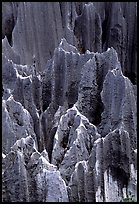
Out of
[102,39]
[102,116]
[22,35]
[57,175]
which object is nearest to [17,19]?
[22,35]

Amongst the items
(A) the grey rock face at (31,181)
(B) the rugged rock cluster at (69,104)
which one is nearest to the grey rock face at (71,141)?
(B) the rugged rock cluster at (69,104)

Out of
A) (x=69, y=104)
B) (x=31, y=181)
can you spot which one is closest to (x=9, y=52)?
(x=69, y=104)

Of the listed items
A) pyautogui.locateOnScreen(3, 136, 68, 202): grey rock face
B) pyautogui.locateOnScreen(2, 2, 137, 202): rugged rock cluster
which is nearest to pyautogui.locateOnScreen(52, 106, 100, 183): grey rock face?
pyautogui.locateOnScreen(2, 2, 137, 202): rugged rock cluster

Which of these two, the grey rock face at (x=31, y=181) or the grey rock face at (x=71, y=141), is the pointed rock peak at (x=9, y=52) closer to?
the grey rock face at (x=71, y=141)

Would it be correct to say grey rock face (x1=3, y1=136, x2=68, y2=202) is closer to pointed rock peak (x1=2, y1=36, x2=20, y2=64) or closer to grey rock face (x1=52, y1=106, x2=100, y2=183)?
grey rock face (x1=52, y1=106, x2=100, y2=183)

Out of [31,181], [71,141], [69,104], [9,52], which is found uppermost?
[9,52]

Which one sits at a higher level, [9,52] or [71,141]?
[9,52]

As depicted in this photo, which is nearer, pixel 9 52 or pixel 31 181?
pixel 31 181

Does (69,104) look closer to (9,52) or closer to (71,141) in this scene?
(71,141)

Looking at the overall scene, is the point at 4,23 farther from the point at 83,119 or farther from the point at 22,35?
the point at 83,119
